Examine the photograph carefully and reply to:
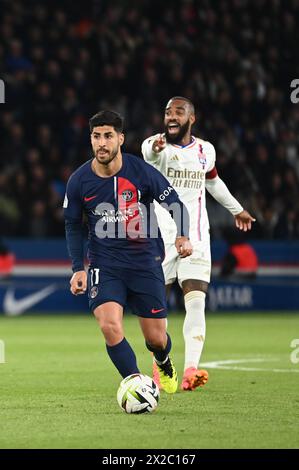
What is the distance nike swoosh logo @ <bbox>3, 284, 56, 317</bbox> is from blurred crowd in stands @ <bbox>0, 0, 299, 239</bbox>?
37.0 inches

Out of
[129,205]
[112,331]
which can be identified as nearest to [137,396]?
[112,331]

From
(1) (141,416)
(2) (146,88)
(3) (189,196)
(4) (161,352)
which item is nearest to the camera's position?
(1) (141,416)

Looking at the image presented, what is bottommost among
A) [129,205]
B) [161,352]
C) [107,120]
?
[161,352]

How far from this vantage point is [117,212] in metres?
7.54

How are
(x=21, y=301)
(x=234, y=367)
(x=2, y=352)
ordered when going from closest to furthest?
(x=234, y=367) → (x=2, y=352) → (x=21, y=301)

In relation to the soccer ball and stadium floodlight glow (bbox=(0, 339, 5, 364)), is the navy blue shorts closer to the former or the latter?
the soccer ball

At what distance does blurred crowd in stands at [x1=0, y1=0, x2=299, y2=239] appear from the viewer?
18.4 metres

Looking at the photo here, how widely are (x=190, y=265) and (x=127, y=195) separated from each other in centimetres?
157

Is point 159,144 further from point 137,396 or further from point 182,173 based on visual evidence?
point 137,396

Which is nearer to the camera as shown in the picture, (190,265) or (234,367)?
(190,265)

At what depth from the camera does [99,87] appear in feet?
65.3

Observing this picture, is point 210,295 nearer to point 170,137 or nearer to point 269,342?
point 269,342

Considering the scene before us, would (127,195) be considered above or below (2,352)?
above

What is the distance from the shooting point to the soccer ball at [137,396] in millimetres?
7082
